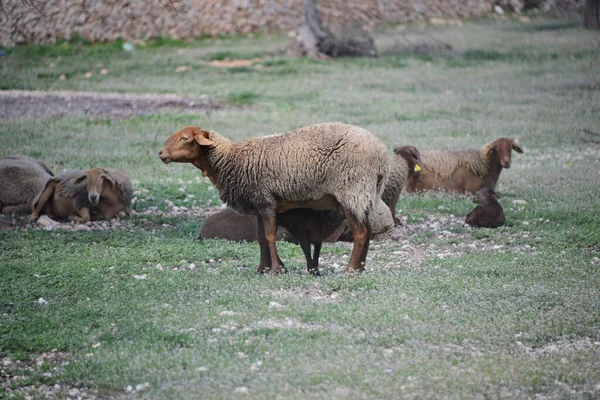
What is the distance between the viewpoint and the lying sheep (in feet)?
40.1

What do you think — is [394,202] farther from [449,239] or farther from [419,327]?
[419,327]

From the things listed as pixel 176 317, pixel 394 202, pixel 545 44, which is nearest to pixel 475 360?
pixel 176 317

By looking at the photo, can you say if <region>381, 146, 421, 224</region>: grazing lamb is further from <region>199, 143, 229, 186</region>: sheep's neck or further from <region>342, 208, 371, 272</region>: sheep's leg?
<region>199, 143, 229, 186</region>: sheep's neck

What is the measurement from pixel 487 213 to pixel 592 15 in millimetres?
23305

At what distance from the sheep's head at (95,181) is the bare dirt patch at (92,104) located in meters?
8.02

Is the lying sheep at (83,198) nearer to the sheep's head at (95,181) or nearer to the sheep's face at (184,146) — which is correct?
the sheep's head at (95,181)

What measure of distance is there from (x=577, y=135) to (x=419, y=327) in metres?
11.7

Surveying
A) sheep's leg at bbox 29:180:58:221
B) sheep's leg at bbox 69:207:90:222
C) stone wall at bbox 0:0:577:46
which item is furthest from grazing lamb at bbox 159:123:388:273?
stone wall at bbox 0:0:577:46

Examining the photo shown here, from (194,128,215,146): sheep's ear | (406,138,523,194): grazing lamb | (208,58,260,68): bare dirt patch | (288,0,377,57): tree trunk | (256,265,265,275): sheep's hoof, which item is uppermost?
(194,128,215,146): sheep's ear

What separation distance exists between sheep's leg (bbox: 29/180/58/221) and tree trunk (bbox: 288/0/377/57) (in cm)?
1697

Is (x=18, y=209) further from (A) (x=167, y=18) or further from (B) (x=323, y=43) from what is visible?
(A) (x=167, y=18)

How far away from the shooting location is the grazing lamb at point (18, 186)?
12.7m

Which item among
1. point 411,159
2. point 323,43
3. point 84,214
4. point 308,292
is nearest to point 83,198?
point 84,214

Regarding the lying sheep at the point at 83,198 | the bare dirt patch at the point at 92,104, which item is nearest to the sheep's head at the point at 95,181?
the lying sheep at the point at 83,198
